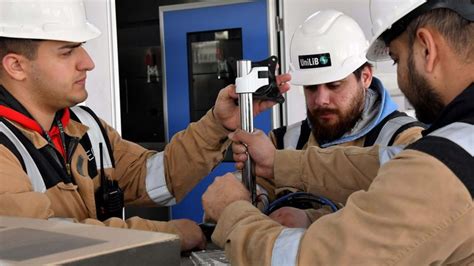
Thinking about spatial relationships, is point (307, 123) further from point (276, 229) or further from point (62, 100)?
point (276, 229)

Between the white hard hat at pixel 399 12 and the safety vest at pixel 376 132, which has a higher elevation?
the white hard hat at pixel 399 12

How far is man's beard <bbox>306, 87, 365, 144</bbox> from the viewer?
196cm

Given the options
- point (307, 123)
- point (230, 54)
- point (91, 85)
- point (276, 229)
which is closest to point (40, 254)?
point (276, 229)

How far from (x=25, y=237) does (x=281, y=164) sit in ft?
2.94

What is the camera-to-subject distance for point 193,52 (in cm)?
400

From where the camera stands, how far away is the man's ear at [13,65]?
165 centimetres

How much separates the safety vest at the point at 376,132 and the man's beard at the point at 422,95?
0.56m

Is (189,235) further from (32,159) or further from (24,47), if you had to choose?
(24,47)

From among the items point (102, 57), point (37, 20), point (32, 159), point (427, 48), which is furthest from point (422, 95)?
point (102, 57)

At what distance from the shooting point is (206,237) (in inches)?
59.4

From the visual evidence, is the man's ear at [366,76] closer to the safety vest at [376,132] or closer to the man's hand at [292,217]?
the safety vest at [376,132]

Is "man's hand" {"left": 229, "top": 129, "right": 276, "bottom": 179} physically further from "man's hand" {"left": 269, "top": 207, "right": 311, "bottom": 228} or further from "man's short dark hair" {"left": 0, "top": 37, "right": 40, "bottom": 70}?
"man's short dark hair" {"left": 0, "top": 37, "right": 40, "bottom": 70}

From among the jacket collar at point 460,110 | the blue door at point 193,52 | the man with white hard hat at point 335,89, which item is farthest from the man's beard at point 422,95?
the blue door at point 193,52

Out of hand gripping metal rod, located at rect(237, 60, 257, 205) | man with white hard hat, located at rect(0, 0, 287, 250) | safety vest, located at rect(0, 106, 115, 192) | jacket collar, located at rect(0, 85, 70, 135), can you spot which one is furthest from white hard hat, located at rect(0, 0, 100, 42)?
hand gripping metal rod, located at rect(237, 60, 257, 205)
